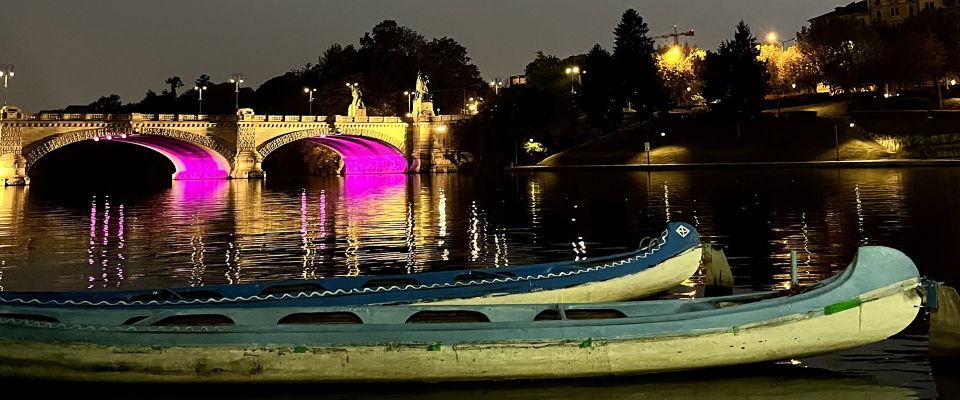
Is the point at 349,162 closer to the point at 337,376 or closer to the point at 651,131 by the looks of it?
the point at 651,131

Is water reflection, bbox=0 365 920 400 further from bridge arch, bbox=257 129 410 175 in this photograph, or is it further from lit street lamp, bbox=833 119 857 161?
bridge arch, bbox=257 129 410 175

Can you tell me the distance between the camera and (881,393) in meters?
10.1

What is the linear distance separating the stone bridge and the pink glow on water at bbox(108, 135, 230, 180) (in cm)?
11

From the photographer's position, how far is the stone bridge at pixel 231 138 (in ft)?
276

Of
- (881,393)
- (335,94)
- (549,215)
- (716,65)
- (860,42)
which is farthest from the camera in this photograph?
(335,94)

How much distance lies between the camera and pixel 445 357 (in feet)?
33.3

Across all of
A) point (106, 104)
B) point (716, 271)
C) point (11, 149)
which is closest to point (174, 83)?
point (106, 104)

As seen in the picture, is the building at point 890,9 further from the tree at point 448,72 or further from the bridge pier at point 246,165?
the bridge pier at point 246,165

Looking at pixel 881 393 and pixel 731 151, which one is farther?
pixel 731 151

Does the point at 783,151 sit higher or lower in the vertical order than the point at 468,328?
higher

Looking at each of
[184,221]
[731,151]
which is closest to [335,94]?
[731,151]

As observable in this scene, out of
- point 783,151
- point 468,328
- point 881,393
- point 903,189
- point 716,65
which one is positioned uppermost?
point 716,65

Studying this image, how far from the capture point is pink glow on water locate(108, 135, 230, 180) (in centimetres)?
9571

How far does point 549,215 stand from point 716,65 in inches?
2834
